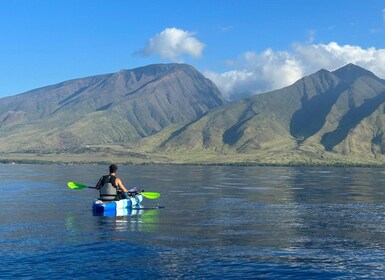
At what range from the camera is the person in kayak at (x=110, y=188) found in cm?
5547

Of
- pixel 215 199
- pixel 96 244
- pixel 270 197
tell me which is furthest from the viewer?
pixel 270 197

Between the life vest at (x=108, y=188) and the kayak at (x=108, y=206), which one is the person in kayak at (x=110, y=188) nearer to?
the life vest at (x=108, y=188)

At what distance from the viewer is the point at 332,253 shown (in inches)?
1539

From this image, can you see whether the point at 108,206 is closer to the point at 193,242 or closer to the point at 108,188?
the point at 108,188

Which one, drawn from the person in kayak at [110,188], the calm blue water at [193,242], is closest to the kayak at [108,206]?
the person in kayak at [110,188]

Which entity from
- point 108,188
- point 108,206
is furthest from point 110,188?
point 108,206

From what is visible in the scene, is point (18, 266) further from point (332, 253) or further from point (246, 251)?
point (332, 253)

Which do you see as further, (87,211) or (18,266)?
(87,211)

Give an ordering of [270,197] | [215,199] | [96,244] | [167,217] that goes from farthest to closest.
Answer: [270,197] < [215,199] < [167,217] < [96,244]

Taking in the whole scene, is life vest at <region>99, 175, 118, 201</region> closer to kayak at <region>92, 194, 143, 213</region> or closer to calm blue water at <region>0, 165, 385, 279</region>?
kayak at <region>92, 194, 143, 213</region>

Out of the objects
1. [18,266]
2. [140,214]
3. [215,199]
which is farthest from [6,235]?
[215,199]

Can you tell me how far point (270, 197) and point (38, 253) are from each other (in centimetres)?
6022

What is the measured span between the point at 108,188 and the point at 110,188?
0.22 meters

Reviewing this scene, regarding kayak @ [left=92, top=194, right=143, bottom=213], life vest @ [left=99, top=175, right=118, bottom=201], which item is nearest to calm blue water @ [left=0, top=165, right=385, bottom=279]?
kayak @ [left=92, top=194, right=143, bottom=213]
